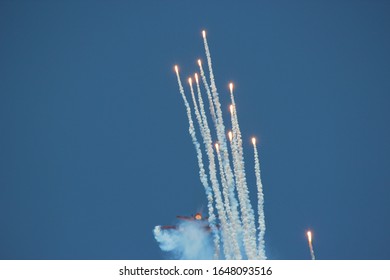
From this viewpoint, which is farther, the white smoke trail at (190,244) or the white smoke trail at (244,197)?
the white smoke trail at (190,244)

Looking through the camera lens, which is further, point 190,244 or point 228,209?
point 190,244

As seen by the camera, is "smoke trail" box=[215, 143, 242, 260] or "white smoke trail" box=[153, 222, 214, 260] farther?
"white smoke trail" box=[153, 222, 214, 260]

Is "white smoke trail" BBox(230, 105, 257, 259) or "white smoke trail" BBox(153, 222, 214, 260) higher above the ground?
"white smoke trail" BBox(153, 222, 214, 260)

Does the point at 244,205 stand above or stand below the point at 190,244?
below

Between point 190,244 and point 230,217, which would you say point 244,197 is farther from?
point 190,244

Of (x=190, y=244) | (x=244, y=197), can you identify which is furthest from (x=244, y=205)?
(x=190, y=244)

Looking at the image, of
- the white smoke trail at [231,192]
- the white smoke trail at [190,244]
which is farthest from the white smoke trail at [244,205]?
the white smoke trail at [190,244]

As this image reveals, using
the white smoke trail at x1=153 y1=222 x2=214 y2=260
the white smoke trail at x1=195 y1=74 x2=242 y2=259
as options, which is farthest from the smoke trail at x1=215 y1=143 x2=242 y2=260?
the white smoke trail at x1=153 y1=222 x2=214 y2=260

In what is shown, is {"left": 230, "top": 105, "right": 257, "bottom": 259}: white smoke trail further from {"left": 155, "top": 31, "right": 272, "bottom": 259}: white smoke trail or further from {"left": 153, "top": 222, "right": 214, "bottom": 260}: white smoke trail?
{"left": 153, "top": 222, "right": 214, "bottom": 260}: white smoke trail

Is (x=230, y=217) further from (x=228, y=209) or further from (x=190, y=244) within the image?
(x=190, y=244)

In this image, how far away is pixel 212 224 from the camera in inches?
1984

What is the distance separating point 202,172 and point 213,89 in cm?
576

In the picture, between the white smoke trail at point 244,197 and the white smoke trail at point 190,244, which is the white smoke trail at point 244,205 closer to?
the white smoke trail at point 244,197
